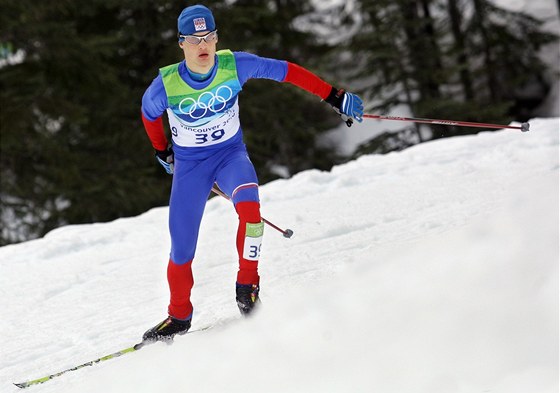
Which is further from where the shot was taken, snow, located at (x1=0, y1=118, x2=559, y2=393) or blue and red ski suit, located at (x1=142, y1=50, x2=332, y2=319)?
blue and red ski suit, located at (x1=142, y1=50, x2=332, y2=319)

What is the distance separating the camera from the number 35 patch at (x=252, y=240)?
4.59 metres

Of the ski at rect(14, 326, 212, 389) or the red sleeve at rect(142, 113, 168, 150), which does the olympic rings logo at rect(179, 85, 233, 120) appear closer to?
the red sleeve at rect(142, 113, 168, 150)

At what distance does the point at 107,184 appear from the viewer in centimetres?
1353

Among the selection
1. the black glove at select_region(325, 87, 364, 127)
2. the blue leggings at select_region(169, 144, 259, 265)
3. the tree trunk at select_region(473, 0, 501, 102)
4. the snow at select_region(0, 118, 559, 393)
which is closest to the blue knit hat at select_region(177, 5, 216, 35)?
the blue leggings at select_region(169, 144, 259, 265)

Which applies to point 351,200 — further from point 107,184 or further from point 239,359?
point 107,184

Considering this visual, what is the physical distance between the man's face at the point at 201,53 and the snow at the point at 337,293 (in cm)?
150

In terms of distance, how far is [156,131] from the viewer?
503 centimetres

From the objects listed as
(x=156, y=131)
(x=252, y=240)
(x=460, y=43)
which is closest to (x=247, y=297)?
(x=252, y=240)

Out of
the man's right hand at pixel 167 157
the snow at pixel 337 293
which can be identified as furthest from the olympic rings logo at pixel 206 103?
the snow at pixel 337 293

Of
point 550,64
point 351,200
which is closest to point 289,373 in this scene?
point 351,200

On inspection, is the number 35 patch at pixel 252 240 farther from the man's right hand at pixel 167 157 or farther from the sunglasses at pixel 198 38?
the sunglasses at pixel 198 38

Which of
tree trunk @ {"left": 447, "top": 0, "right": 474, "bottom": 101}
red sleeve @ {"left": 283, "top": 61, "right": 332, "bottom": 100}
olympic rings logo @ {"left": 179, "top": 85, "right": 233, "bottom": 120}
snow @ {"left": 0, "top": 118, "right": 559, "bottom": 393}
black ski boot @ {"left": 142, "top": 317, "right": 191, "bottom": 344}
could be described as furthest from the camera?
tree trunk @ {"left": 447, "top": 0, "right": 474, "bottom": 101}

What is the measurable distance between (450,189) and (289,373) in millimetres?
4484

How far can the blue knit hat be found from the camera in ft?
15.0
